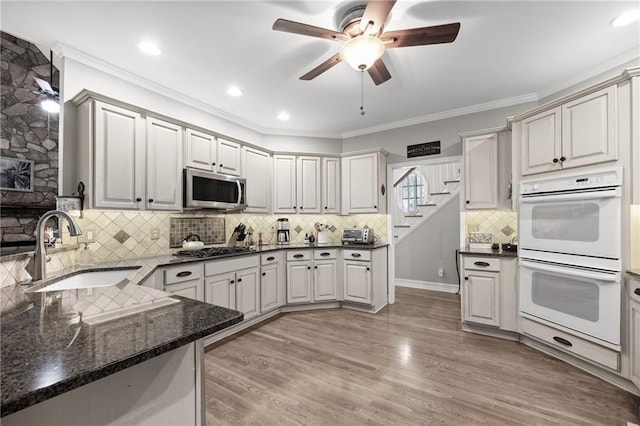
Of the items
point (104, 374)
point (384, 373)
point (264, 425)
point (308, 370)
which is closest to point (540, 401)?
point (384, 373)

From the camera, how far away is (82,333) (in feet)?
2.64

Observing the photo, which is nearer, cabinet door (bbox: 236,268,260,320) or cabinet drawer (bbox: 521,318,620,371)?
cabinet drawer (bbox: 521,318,620,371)

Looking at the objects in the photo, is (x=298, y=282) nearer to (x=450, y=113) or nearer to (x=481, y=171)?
(x=481, y=171)

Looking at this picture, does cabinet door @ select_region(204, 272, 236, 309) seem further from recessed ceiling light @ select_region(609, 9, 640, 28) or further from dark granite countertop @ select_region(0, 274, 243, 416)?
recessed ceiling light @ select_region(609, 9, 640, 28)

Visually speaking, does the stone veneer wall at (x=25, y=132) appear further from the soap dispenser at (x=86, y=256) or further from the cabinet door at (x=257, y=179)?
the cabinet door at (x=257, y=179)

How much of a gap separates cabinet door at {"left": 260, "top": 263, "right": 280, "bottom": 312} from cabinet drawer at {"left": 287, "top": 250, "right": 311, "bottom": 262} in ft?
0.75

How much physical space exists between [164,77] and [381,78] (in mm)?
2195

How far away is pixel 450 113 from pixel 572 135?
1.57m

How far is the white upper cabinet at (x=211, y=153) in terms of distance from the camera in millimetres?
3035

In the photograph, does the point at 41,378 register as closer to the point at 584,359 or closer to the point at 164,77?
the point at 164,77

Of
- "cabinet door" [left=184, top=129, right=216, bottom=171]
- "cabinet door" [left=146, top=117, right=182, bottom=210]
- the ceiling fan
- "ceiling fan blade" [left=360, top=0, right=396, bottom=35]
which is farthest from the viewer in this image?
"cabinet door" [left=184, top=129, right=216, bottom=171]

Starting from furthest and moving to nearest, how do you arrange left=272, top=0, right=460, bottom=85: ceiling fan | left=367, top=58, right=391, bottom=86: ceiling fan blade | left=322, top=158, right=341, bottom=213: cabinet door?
left=322, top=158, right=341, bottom=213: cabinet door, left=367, top=58, right=391, bottom=86: ceiling fan blade, left=272, top=0, right=460, bottom=85: ceiling fan

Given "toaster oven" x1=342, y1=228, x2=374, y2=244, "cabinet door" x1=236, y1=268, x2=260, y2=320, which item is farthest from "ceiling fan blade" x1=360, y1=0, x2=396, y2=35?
"toaster oven" x1=342, y1=228, x2=374, y2=244

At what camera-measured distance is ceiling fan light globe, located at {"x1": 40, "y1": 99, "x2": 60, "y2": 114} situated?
2.35 metres
